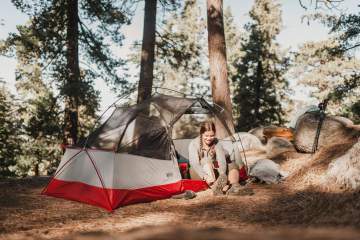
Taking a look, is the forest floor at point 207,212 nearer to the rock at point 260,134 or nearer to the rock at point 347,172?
the rock at point 347,172

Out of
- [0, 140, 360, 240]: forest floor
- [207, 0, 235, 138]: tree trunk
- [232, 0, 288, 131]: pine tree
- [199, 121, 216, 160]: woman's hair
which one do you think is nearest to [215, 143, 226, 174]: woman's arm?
[199, 121, 216, 160]: woman's hair

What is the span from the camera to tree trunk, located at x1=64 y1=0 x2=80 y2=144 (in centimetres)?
1269

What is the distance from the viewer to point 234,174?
275 inches

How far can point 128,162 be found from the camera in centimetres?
646

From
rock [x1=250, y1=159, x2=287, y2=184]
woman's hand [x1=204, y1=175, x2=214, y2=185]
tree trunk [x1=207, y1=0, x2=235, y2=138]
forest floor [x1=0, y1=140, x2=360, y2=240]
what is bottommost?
forest floor [x1=0, y1=140, x2=360, y2=240]

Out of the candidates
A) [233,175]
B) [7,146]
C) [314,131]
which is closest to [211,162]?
[233,175]

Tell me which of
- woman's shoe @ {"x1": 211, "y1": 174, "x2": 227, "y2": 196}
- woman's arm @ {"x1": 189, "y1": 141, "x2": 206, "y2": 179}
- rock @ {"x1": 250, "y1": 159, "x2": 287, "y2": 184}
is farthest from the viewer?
rock @ {"x1": 250, "y1": 159, "x2": 287, "y2": 184}

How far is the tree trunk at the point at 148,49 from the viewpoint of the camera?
1099 cm

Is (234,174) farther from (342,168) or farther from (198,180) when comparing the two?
(342,168)

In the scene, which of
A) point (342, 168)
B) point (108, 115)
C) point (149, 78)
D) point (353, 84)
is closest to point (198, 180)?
point (108, 115)

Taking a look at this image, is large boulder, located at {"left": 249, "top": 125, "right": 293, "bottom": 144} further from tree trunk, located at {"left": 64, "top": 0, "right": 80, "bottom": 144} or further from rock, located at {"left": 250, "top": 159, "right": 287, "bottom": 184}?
tree trunk, located at {"left": 64, "top": 0, "right": 80, "bottom": 144}

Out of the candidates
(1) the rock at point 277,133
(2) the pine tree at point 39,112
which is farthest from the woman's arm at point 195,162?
(1) the rock at point 277,133

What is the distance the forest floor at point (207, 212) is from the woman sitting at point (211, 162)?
29 centimetres

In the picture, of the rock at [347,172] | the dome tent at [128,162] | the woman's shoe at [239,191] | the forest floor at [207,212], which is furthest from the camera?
the woman's shoe at [239,191]
